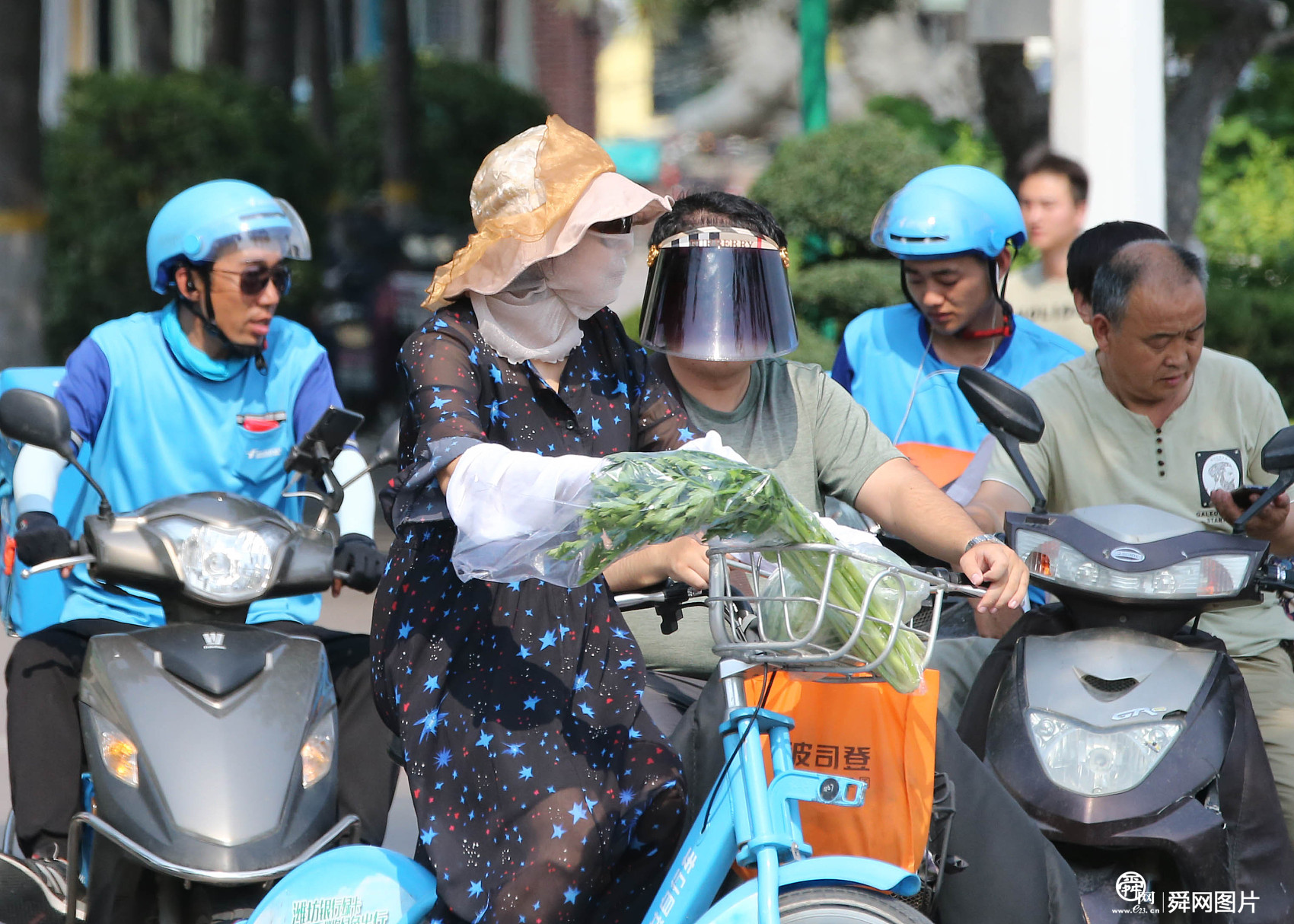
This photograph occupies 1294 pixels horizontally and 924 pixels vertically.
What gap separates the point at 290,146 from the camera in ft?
42.4

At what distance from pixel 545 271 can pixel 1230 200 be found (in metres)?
11.0

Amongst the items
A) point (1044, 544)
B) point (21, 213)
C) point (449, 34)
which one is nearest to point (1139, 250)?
point (1044, 544)

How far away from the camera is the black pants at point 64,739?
3527 mm

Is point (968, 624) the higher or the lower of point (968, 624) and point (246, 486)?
the lower

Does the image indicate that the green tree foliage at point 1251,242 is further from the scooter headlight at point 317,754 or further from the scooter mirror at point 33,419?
the scooter mirror at point 33,419

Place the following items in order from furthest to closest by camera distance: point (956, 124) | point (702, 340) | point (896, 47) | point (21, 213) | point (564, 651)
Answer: point (896, 47), point (956, 124), point (21, 213), point (702, 340), point (564, 651)

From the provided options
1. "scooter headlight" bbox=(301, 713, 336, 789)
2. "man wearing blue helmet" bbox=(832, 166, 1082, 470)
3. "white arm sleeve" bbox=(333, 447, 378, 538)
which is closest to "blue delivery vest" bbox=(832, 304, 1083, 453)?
"man wearing blue helmet" bbox=(832, 166, 1082, 470)

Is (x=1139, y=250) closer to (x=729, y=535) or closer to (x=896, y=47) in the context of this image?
(x=729, y=535)

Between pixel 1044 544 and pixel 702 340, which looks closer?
pixel 1044 544

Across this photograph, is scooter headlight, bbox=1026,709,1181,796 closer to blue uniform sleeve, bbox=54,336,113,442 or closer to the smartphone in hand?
the smartphone in hand

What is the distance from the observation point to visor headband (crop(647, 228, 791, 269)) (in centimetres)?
344

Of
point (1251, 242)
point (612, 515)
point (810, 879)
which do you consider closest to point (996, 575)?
point (810, 879)

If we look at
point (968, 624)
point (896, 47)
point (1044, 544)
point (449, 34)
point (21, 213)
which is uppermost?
point (449, 34)

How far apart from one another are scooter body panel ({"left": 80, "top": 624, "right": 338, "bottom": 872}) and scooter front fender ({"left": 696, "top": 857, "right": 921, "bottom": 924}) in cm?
114
